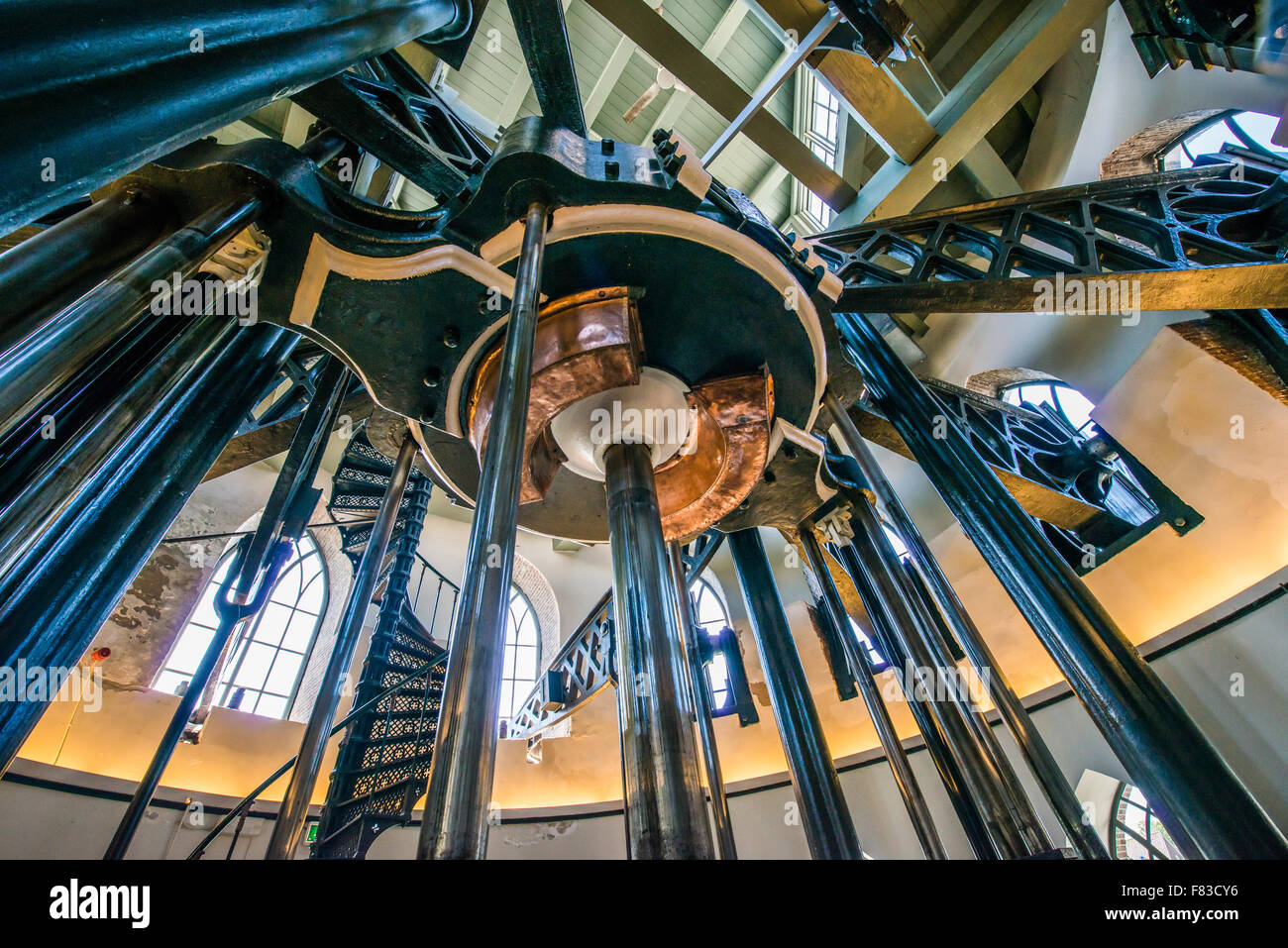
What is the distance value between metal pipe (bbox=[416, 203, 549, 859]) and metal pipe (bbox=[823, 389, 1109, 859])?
2.08m

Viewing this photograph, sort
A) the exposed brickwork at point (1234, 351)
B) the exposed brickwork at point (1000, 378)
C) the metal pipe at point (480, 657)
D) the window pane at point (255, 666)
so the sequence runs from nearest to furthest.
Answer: the metal pipe at point (480, 657) < the exposed brickwork at point (1234, 351) < the exposed brickwork at point (1000, 378) < the window pane at point (255, 666)

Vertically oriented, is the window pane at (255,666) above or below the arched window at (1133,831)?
above

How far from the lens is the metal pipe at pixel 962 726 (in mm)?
2342

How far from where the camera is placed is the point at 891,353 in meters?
4.09

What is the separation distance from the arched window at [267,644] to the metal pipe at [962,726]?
7738 millimetres

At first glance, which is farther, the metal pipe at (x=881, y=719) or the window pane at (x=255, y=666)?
the window pane at (x=255, y=666)

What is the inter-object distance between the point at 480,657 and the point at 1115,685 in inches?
95.6

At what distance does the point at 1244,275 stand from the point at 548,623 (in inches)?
427

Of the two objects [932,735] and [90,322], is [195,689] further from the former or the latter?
[932,735]

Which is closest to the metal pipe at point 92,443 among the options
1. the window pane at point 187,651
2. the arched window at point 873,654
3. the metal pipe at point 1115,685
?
the metal pipe at point 1115,685

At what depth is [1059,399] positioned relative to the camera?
7.34 meters

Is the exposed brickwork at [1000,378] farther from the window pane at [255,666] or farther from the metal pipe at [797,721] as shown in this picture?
the window pane at [255,666]

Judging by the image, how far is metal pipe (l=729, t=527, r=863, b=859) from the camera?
3.07 metres

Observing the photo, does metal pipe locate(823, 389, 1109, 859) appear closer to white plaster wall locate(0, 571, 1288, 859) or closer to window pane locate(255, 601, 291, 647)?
white plaster wall locate(0, 571, 1288, 859)
